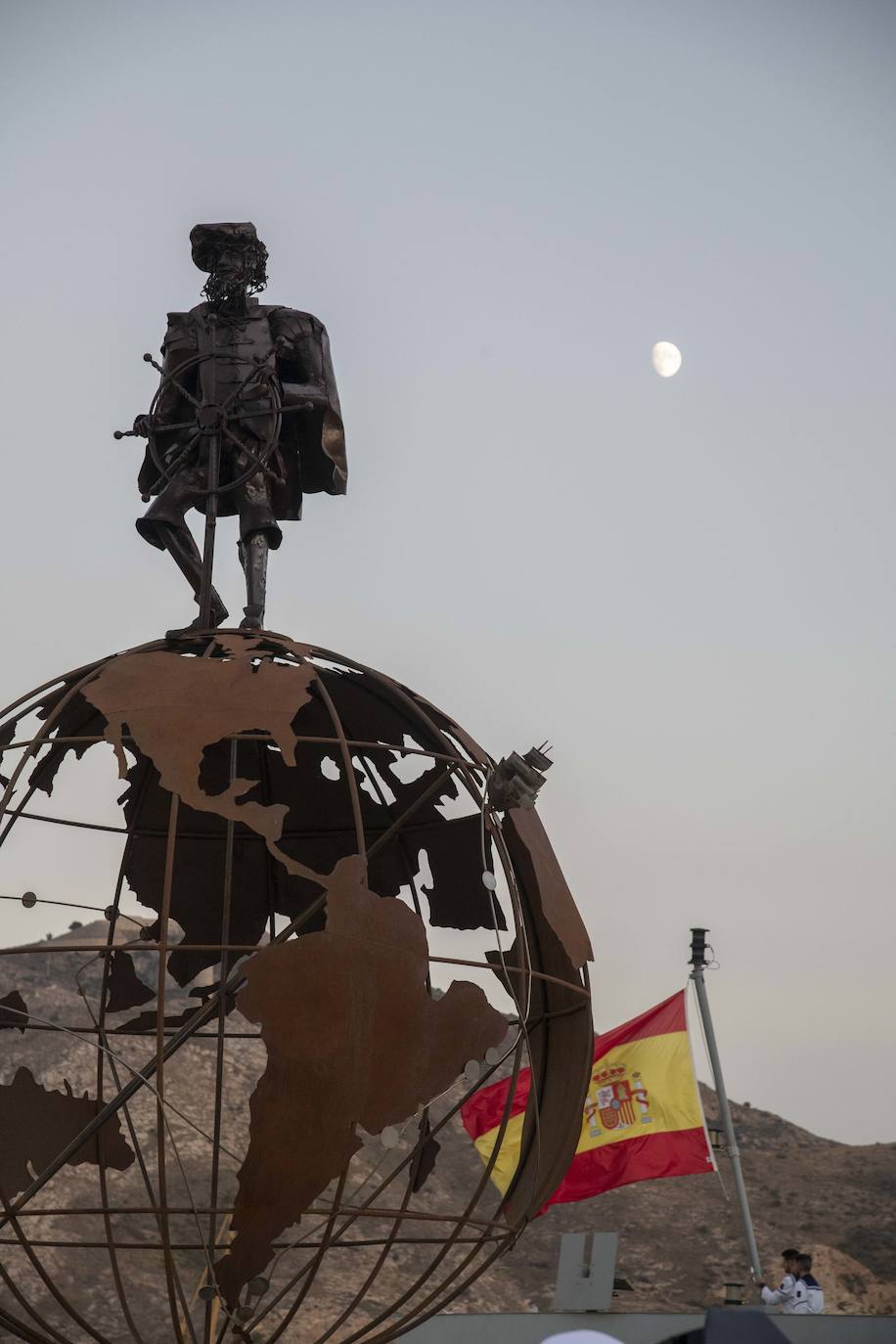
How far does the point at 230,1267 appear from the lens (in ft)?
16.7

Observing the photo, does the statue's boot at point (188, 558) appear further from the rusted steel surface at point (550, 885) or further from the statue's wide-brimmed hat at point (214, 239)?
the rusted steel surface at point (550, 885)

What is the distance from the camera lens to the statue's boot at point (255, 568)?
7.11 meters

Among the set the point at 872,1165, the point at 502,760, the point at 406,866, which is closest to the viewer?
the point at 502,760

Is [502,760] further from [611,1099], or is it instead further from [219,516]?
[611,1099]

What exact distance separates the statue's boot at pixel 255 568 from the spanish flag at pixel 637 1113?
746 cm

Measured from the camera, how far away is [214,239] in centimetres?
729

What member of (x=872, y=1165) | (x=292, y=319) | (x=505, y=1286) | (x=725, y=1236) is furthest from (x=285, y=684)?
(x=872, y=1165)

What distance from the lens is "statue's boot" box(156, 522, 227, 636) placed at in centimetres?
711

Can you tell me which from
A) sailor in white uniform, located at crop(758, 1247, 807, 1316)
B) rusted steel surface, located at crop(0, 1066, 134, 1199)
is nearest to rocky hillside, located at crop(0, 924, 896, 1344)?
sailor in white uniform, located at crop(758, 1247, 807, 1316)

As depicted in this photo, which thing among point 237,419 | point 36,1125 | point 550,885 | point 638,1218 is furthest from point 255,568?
point 638,1218

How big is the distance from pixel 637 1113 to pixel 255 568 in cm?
856

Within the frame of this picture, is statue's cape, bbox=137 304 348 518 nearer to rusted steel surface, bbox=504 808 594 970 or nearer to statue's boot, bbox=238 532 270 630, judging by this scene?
statue's boot, bbox=238 532 270 630

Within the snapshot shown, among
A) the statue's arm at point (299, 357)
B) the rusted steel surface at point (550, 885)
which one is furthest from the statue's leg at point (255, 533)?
the rusted steel surface at point (550, 885)

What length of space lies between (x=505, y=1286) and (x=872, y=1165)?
9218 mm
